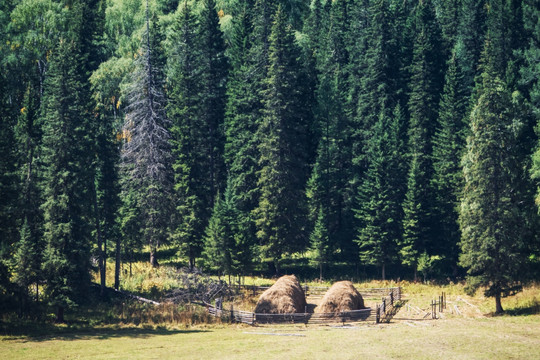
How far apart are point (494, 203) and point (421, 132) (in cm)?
2293

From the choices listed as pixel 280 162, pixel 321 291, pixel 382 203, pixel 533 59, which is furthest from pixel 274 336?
pixel 533 59

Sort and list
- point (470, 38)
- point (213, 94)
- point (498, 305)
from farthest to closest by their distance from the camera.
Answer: point (470, 38)
point (213, 94)
point (498, 305)

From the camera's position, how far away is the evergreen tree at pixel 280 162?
6550cm

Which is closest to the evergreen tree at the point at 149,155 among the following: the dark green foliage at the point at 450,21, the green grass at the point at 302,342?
the green grass at the point at 302,342

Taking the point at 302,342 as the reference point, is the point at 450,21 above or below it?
above

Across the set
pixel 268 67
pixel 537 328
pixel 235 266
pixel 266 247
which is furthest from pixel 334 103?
pixel 537 328

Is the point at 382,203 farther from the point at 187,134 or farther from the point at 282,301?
the point at 187,134

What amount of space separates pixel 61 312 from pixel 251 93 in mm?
33501

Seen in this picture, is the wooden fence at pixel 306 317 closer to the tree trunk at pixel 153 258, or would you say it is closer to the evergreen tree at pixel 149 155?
the tree trunk at pixel 153 258

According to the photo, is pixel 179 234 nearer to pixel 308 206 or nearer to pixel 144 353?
pixel 308 206

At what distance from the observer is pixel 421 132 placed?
71500mm

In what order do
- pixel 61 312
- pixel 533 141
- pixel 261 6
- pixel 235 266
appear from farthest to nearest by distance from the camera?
pixel 261 6 → pixel 533 141 → pixel 235 266 → pixel 61 312

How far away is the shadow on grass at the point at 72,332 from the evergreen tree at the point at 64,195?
2.22 metres

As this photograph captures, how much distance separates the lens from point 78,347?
40.1m
